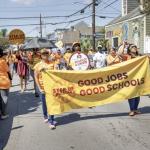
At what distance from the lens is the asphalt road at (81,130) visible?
817 centimetres

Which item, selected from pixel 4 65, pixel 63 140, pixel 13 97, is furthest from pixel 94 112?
pixel 13 97

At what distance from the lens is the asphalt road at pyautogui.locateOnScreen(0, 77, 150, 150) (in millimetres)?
8172

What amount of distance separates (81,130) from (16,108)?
380 cm

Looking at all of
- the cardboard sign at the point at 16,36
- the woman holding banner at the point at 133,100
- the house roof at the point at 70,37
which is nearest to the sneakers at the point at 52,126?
the woman holding banner at the point at 133,100

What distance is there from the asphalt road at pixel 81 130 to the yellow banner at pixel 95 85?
459 mm

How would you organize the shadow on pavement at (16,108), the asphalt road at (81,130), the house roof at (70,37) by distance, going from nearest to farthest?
the asphalt road at (81,130) < the shadow on pavement at (16,108) < the house roof at (70,37)

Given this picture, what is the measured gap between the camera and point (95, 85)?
10.5 meters

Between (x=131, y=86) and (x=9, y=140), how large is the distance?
3.40m

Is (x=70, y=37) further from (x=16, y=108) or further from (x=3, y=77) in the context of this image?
(x=3, y=77)

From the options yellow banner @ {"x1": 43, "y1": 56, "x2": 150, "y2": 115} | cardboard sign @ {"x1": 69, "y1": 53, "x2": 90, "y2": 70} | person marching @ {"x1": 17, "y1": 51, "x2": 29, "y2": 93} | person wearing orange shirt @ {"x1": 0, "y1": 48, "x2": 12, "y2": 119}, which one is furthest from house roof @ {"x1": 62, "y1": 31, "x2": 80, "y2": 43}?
yellow banner @ {"x1": 43, "y1": 56, "x2": 150, "y2": 115}

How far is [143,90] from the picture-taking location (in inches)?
427

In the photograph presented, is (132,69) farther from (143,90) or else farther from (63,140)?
(63,140)

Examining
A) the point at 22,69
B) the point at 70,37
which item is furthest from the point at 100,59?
the point at 70,37

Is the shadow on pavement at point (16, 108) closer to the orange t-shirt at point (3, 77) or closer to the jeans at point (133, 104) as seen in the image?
the orange t-shirt at point (3, 77)
